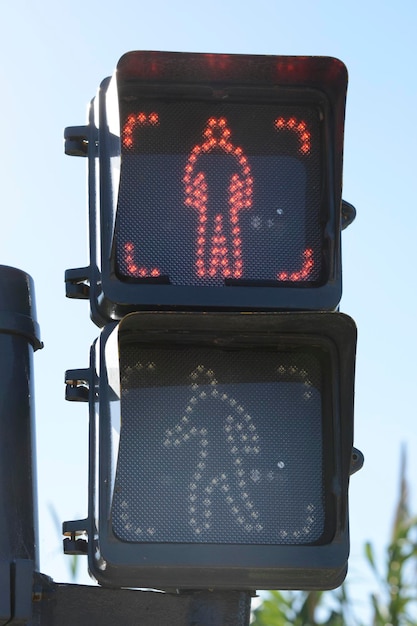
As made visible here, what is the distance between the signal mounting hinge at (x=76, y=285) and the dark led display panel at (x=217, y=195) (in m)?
0.10

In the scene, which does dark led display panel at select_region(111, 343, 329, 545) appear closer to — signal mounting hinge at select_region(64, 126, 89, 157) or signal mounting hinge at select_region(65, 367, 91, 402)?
signal mounting hinge at select_region(65, 367, 91, 402)

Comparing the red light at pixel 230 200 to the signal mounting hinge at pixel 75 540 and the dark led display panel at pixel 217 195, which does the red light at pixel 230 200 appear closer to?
the dark led display panel at pixel 217 195

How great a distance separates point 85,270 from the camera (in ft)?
8.43

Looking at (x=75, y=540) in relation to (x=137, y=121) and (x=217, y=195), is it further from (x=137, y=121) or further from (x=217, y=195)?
(x=137, y=121)

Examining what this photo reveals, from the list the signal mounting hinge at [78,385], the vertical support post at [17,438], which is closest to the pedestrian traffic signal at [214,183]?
the signal mounting hinge at [78,385]

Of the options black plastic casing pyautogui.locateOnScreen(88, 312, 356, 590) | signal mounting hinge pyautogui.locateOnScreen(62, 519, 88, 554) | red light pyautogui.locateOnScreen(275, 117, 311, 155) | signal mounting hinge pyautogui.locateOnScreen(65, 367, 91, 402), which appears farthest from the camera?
red light pyautogui.locateOnScreen(275, 117, 311, 155)

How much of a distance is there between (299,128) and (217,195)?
0.80 feet

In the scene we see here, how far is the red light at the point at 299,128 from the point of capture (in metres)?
2.69

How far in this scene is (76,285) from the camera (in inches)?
102

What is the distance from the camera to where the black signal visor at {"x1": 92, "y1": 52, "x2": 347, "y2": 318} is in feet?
8.24

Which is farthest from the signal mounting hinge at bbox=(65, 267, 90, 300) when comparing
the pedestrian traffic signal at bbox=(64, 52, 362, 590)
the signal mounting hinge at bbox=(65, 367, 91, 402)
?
the signal mounting hinge at bbox=(65, 367, 91, 402)

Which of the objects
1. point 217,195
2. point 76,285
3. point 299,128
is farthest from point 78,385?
point 299,128

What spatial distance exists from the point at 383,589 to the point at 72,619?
24.1ft

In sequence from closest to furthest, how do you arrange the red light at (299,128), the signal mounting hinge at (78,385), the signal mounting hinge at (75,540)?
1. the signal mounting hinge at (75,540)
2. the signal mounting hinge at (78,385)
3. the red light at (299,128)
